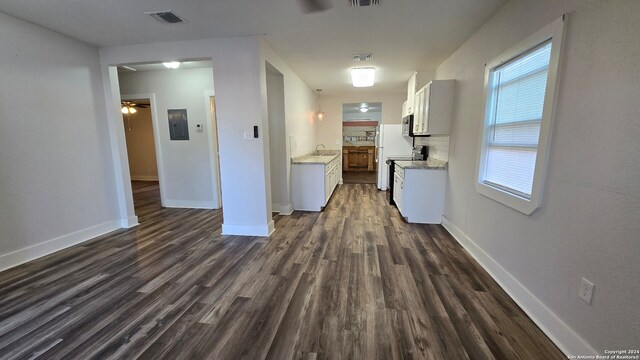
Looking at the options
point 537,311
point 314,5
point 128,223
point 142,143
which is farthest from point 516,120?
point 142,143

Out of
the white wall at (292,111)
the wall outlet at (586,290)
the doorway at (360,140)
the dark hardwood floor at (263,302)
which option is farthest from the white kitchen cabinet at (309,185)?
the doorway at (360,140)

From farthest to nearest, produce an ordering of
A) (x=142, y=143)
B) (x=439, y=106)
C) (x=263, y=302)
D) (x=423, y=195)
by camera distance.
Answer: (x=142, y=143) < (x=423, y=195) < (x=439, y=106) < (x=263, y=302)

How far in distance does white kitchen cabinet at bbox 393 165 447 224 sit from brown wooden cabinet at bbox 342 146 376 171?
6010 millimetres

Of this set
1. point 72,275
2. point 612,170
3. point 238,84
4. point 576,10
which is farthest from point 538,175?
point 72,275

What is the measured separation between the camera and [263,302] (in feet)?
6.68

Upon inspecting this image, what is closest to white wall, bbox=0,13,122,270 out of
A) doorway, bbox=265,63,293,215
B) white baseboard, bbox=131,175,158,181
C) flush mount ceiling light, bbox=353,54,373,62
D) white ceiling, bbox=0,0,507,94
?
white ceiling, bbox=0,0,507,94

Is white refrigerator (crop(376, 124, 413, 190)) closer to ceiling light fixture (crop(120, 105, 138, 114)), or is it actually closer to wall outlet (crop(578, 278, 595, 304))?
wall outlet (crop(578, 278, 595, 304))

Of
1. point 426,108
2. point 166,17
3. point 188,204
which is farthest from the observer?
point 188,204

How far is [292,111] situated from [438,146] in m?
2.70

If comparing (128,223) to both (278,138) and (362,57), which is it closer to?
(278,138)

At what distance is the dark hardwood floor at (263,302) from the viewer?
1.58 metres

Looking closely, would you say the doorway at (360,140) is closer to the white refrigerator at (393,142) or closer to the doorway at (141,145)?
the white refrigerator at (393,142)

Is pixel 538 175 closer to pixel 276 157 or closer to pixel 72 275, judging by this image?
pixel 276 157

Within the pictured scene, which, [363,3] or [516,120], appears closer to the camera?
[516,120]
